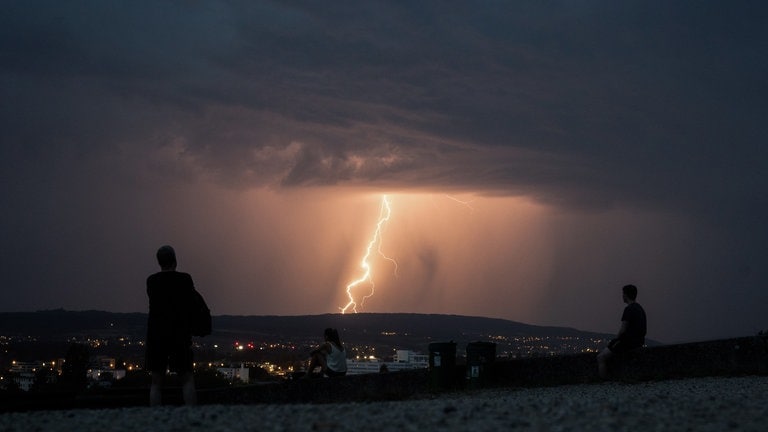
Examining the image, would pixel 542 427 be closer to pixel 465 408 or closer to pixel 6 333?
pixel 465 408

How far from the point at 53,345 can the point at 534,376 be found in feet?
406

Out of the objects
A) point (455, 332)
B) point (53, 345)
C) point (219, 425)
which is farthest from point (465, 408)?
point (455, 332)

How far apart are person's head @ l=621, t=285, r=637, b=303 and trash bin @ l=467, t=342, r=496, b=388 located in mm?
2765

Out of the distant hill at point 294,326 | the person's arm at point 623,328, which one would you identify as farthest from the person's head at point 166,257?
the distant hill at point 294,326

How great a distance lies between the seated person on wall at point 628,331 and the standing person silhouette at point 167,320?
26.8 ft

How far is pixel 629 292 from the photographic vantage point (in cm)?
1717

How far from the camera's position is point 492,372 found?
1906 centimetres

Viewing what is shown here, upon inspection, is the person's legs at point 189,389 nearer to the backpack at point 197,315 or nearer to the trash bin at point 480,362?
the backpack at point 197,315

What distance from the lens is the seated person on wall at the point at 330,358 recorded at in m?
18.7

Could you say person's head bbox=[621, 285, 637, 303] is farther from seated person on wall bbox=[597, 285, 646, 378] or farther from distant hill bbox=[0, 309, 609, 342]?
distant hill bbox=[0, 309, 609, 342]

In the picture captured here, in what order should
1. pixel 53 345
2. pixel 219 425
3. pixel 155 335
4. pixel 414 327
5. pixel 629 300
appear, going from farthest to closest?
1. pixel 414 327
2. pixel 53 345
3. pixel 629 300
4. pixel 155 335
5. pixel 219 425

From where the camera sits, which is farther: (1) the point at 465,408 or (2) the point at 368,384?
(2) the point at 368,384

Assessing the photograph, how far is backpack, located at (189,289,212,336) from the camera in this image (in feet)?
37.6

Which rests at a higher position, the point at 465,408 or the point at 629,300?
the point at 629,300
